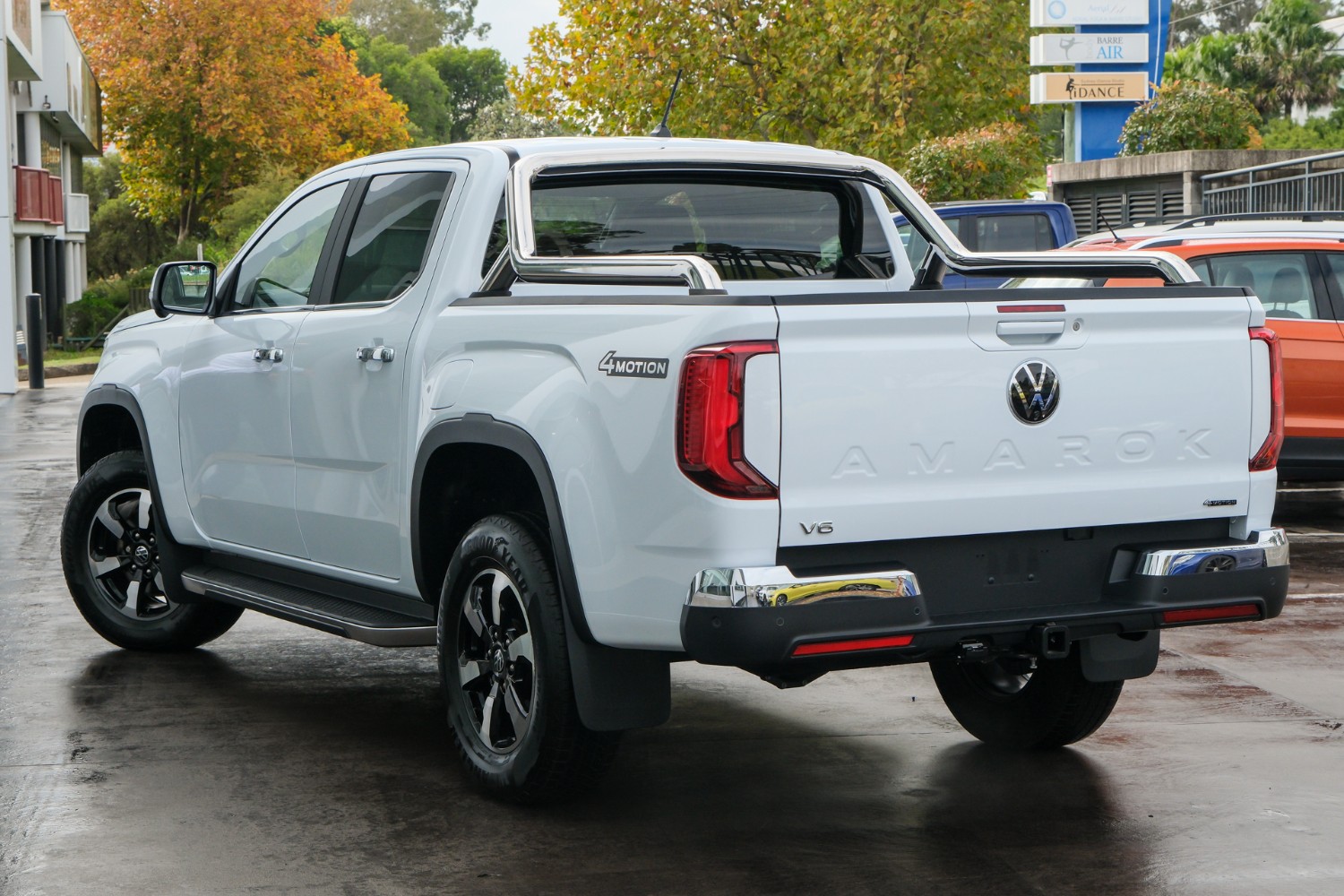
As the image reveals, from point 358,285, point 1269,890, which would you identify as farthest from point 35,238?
point 1269,890

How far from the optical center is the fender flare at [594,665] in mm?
4820

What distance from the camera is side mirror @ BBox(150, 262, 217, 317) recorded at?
6.99 meters

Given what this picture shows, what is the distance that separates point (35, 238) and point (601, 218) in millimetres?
42234

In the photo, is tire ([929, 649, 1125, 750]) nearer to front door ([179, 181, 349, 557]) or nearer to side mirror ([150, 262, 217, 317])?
front door ([179, 181, 349, 557])

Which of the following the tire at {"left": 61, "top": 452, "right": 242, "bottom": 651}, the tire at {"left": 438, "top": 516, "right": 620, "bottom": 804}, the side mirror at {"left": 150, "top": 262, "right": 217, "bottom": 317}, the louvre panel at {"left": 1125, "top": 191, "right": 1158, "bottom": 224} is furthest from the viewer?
the louvre panel at {"left": 1125, "top": 191, "right": 1158, "bottom": 224}

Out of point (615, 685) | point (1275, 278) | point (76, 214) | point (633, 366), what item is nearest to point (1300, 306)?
point (1275, 278)

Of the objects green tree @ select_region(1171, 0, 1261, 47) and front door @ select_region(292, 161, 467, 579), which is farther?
green tree @ select_region(1171, 0, 1261, 47)

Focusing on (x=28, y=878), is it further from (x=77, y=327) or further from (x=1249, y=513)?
(x=77, y=327)

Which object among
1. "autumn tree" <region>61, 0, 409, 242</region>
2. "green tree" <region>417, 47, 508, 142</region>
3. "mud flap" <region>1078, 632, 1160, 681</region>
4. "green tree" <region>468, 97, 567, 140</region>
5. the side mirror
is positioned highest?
"green tree" <region>417, 47, 508, 142</region>

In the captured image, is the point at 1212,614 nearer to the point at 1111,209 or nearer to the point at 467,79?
the point at 1111,209

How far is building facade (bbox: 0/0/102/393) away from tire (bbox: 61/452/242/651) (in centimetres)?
2184

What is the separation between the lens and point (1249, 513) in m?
5.02

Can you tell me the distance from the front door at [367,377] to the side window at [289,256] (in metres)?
0.21

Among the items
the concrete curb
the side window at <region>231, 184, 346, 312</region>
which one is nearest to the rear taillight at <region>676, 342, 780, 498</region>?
the side window at <region>231, 184, 346, 312</region>
